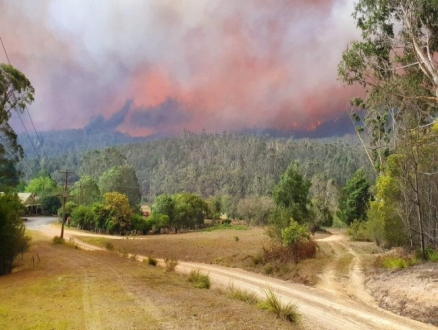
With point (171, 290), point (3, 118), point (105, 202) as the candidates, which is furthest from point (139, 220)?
point (171, 290)

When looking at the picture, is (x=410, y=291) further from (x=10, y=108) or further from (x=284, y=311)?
(x=10, y=108)

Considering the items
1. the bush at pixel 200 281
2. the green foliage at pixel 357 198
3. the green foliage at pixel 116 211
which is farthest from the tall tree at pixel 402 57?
the green foliage at pixel 116 211

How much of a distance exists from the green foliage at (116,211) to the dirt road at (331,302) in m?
46.5

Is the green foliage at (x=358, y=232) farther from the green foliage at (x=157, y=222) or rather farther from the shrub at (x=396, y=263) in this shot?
the green foliage at (x=157, y=222)

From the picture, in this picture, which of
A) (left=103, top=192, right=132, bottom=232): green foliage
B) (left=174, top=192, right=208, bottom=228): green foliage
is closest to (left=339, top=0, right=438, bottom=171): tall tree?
(left=103, top=192, right=132, bottom=232): green foliage

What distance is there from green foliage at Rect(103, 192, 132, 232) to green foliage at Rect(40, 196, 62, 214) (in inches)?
1727

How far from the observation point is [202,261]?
37594 millimetres

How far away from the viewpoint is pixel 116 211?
2803 inches

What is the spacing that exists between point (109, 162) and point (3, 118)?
133 meters

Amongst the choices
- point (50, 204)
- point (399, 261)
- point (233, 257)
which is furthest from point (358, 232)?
point (50, 204)

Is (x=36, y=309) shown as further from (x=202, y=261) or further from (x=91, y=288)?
(x=202, y=261)

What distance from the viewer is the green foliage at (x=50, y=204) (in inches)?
4237

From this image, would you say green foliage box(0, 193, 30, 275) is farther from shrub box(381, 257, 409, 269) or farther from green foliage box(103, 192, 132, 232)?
green foliage box(103, 192, 132, 232)

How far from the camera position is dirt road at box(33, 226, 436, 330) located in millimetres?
14348
